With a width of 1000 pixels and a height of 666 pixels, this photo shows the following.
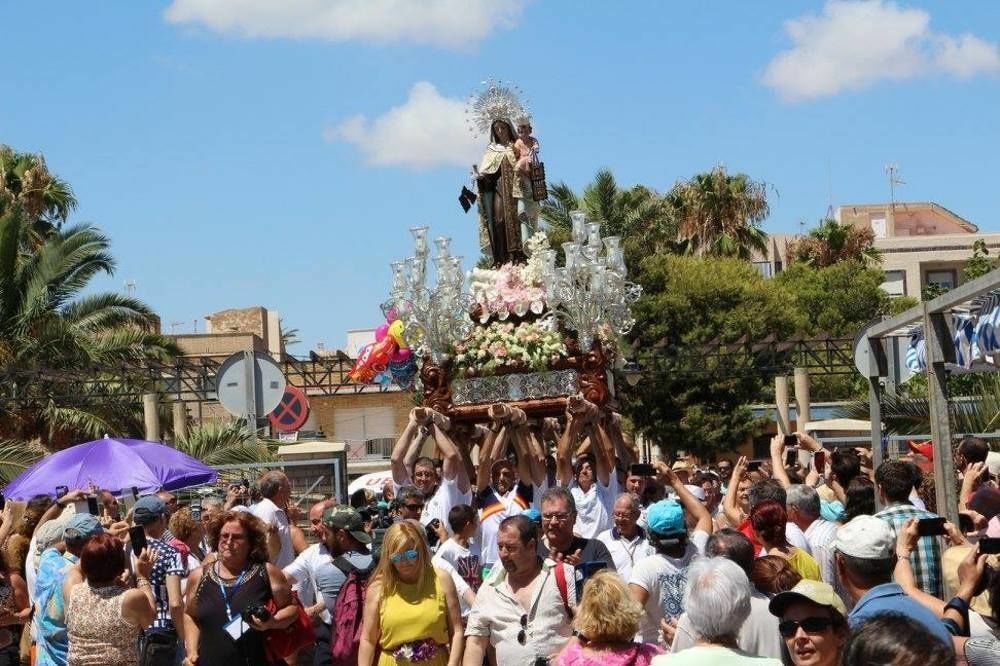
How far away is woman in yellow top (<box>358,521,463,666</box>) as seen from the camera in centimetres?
772

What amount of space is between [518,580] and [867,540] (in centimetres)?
191

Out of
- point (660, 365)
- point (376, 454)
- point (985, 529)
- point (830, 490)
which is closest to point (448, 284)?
point (830, 490)

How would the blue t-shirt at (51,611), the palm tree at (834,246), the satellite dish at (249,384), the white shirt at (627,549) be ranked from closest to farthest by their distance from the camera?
1. the white shirt at (627,549)
2. the blue t-shirt at (51,611)
3. the satellite dish at (249,384)
4. the palm tree at (834,246)

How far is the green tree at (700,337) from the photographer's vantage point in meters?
46.2

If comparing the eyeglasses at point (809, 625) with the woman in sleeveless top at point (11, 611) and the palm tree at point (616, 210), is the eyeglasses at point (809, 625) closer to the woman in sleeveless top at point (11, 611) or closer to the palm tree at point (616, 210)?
the woman in sleeveless top at point (11, 611)

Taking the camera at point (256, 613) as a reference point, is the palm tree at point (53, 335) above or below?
above

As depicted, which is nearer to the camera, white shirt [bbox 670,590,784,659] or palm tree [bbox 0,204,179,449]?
white shirt [bbox 670,590,784,659]

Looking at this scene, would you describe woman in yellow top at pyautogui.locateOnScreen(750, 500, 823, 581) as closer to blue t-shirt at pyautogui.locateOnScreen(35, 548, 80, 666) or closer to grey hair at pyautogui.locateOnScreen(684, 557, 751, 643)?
grey hair at pyautogui.locateOnScreen(684, 557, 751, 643)

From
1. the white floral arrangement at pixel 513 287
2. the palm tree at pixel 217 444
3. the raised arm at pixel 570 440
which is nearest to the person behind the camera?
the raised arm at pixel 570 440

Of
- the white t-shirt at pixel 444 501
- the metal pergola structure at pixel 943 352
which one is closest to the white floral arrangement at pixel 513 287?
the metal pergola structure at pixel 943 352

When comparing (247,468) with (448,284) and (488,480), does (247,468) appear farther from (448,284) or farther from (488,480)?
(488,480)

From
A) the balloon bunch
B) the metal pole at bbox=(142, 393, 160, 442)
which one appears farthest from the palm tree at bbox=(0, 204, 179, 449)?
the balloon bunch

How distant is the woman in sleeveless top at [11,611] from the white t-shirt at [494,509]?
2.84 m

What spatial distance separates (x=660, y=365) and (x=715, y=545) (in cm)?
3700
